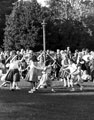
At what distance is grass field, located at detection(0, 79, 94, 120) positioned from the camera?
11.5m

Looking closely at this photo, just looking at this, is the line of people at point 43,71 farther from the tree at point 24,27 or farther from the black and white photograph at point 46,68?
the tree at point 24,27

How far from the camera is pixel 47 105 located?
45.0 feet

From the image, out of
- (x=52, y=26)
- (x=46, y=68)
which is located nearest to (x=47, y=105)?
(x=46, y=68)

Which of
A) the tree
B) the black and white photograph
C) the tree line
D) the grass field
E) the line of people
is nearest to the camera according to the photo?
the grass field

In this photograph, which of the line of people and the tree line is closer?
the line of people

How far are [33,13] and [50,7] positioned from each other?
10.9 metres

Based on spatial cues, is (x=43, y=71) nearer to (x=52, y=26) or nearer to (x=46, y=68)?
(x=46, y=68)

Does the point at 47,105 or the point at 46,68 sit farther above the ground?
the point at 46,68

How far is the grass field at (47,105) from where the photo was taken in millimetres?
11461

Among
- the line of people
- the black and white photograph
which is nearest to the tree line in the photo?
the black and white photograph

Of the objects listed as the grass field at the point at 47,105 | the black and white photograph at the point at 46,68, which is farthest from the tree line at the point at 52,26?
the grass field at the point at 47,105

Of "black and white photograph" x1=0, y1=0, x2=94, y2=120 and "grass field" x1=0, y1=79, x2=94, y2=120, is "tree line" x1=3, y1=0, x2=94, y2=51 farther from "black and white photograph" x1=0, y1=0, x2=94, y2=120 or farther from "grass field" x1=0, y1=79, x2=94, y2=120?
"grass field" x1=0, y1=79, x2=94, y2=120

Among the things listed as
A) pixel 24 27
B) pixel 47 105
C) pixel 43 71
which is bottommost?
pixel 47 105

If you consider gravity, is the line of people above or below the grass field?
above
